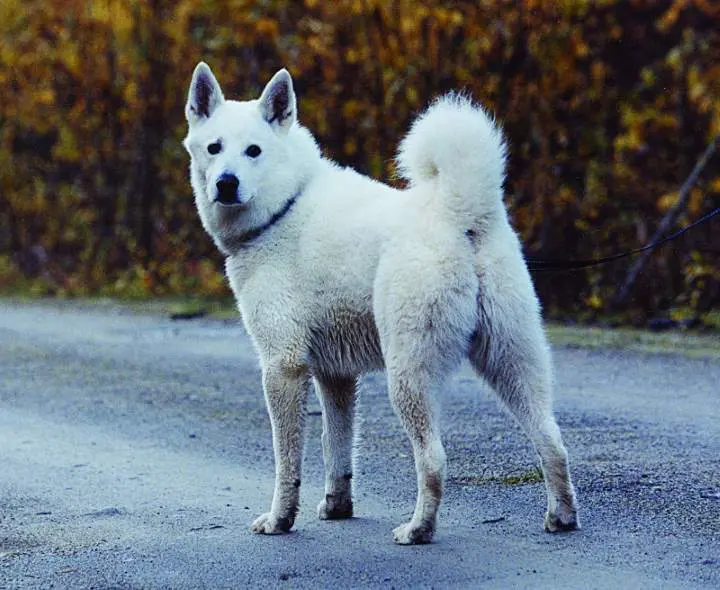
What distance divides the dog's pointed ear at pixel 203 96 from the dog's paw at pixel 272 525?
167 cm

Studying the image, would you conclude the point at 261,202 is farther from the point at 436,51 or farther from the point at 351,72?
the point at 351,72

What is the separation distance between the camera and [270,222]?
5684 mm

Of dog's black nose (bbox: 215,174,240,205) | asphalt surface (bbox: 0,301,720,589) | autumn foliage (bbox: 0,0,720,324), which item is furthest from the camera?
autumn foliage (bbox: 0,0,720,324)

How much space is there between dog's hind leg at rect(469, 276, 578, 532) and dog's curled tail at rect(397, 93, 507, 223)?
0.34 meters

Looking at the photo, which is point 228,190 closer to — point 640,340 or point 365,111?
point 640,340

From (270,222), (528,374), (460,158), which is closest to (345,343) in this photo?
(270,222)

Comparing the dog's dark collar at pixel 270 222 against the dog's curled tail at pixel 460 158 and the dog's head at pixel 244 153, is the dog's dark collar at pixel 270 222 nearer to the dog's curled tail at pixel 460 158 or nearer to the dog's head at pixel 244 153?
the dog's head at pixel 244 153

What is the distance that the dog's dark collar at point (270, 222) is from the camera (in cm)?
568

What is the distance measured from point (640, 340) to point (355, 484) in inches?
194

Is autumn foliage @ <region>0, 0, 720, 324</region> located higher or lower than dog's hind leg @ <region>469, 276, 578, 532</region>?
higher

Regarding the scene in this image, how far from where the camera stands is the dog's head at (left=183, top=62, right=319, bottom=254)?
5637mm

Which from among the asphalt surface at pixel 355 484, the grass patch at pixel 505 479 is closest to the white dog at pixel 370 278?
the asphalt surface at pixel 355 484

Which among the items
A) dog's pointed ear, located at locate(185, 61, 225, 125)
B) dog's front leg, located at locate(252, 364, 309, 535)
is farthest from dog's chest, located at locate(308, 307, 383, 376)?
dog's pointed ear, located at locate(185, 61, 225, 125)

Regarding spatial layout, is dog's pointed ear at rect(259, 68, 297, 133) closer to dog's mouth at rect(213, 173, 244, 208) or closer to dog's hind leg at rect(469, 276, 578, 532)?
dog's mouth at rect(213, 173, 244, 208)
